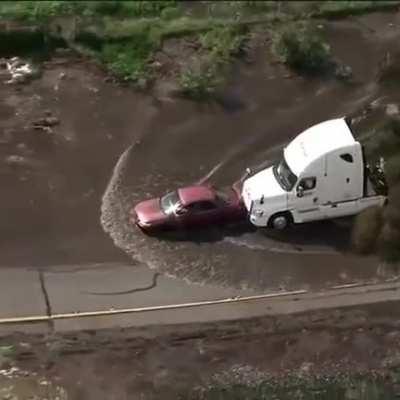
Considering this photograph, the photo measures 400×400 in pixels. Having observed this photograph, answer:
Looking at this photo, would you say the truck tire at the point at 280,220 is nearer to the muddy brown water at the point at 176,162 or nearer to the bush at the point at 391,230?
the muddy brown water at the point at 176,162

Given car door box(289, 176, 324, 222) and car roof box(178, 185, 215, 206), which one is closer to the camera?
car door box(289, 176, 324, 222)

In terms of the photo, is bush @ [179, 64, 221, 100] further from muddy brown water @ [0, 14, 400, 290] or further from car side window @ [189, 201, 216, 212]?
car side window @ [189, 201, 216, 212]

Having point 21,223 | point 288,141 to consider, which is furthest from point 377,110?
point 21,223

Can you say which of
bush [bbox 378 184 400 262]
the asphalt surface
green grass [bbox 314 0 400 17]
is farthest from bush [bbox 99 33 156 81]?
bush [bbox 378 184 400 262]

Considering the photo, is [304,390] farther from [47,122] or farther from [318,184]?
[47,122]

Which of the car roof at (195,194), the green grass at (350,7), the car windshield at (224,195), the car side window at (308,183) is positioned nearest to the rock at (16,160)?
the car roof at (195,194)

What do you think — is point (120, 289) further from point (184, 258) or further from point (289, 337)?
point (289, 337)
